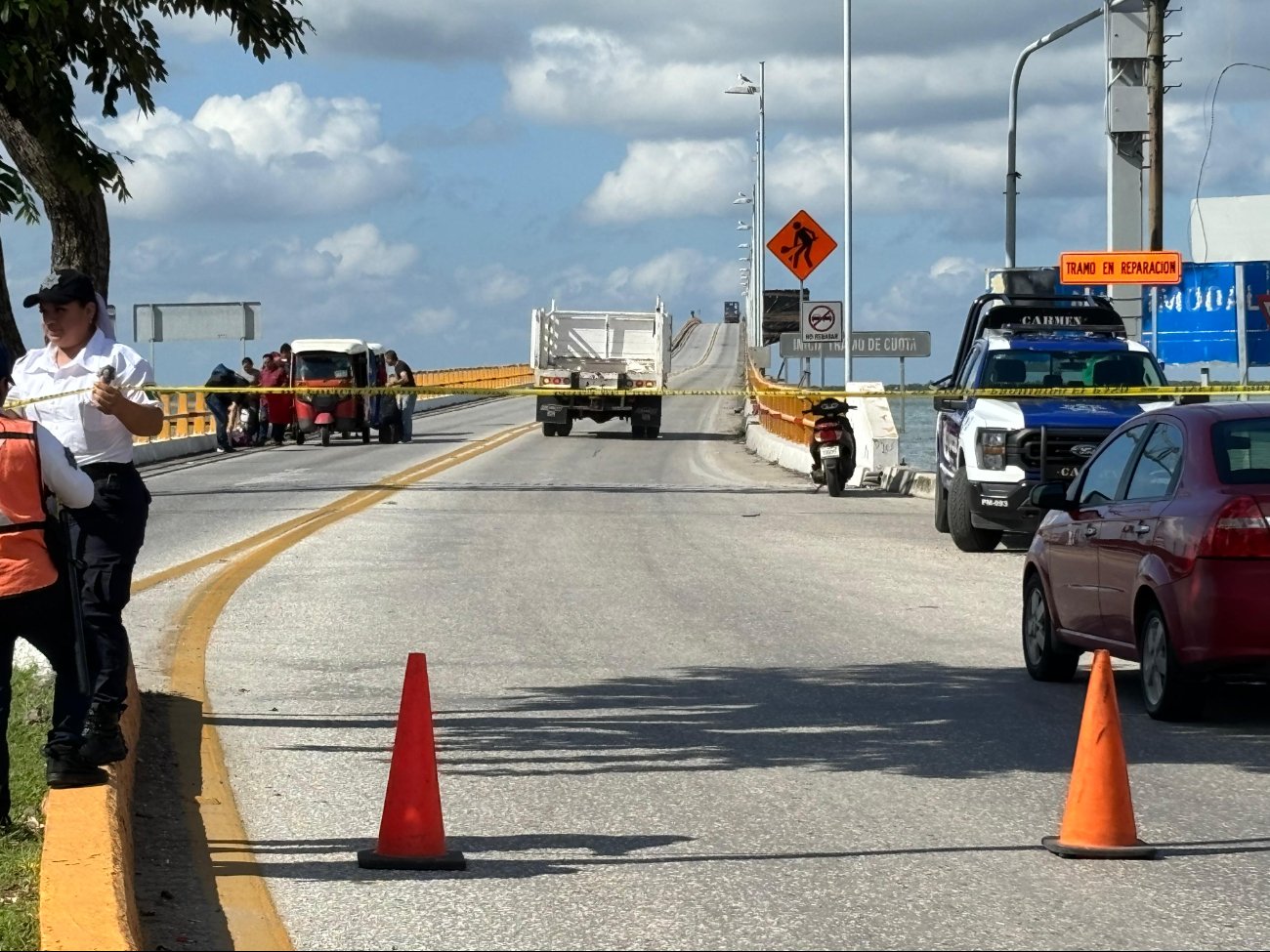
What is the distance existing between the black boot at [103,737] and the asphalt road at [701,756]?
0.53 meters

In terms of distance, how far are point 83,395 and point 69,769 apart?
146cm

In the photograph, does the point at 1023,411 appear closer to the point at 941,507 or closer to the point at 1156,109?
the point at 941,507

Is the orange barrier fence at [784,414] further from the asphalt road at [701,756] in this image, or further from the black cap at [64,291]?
the black cap at [64,291]

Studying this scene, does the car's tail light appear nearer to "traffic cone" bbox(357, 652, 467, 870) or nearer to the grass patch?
"traffic cone" bbox(357, 652, 467, 870)

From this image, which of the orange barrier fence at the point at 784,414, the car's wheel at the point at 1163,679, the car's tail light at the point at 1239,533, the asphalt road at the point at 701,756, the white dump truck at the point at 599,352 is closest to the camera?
the asphalt road at the point at 701,756

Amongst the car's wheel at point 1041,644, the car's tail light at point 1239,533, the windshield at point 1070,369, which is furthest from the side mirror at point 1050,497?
the windshield at point 1070,369

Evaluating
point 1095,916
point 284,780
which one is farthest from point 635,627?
point 1095,916

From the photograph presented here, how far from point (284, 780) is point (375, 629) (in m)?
5.07

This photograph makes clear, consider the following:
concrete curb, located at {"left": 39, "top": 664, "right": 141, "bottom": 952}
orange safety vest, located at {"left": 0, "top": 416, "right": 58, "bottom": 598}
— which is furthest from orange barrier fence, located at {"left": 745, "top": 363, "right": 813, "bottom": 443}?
concrete curb, located at {"left": 39, "top": 664, "right": 141, "bottom": 952}

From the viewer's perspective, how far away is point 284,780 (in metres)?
8.45

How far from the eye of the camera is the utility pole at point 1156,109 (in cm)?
3188

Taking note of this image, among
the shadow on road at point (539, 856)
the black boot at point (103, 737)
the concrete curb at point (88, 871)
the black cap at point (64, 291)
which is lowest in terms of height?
the shadow on road at point (539, 856)

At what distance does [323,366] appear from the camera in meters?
45.1

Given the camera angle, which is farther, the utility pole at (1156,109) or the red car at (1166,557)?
the utility pole at (1156,109)
